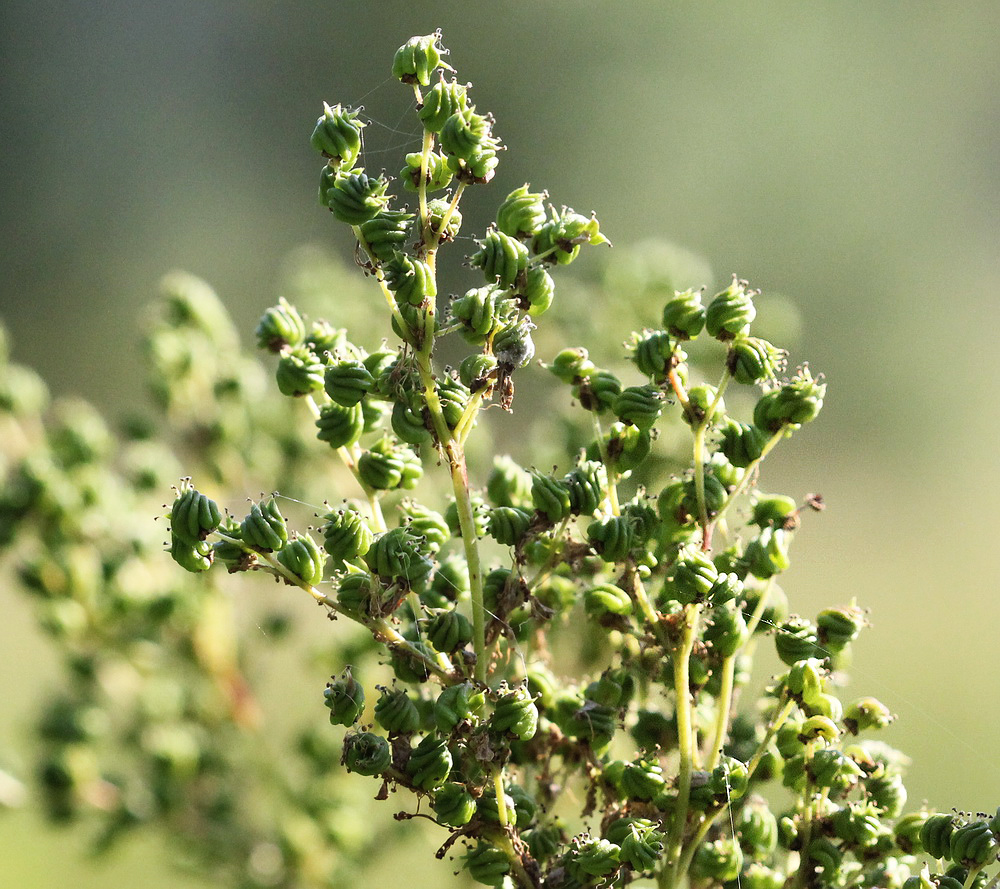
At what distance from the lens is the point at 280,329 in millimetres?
413

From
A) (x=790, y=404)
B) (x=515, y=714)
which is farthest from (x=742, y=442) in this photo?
(x=515, y=714)

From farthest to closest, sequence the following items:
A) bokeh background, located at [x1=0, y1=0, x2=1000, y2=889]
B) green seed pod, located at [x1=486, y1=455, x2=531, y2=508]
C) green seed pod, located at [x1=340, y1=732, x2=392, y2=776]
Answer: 1. bokeh background, located at [x1=0, y1=0, x2=1000, y2=889]
2. green seed pod, located at [x1=486, y1=455, x2=531, y2=508]
3. green seed pod, located at [x1=340, y1=732, x2=392, y2=776]

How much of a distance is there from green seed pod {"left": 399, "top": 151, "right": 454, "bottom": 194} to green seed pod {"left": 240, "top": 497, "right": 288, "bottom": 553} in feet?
0.37

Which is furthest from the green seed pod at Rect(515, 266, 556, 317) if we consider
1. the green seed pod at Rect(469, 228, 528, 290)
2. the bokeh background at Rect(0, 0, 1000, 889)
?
the bokeh background at Rect(0, 0, 1000, 889)

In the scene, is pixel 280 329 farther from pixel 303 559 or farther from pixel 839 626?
pixel 839 626

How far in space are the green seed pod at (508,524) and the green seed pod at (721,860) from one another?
0.12m

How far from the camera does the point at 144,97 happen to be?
480cm

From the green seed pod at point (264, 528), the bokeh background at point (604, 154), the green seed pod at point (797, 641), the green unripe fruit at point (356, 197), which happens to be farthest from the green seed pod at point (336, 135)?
the bokeh background at point (604, 154)

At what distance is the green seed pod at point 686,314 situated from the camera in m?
0.37

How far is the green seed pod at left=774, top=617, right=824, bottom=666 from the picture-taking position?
1.24 feet

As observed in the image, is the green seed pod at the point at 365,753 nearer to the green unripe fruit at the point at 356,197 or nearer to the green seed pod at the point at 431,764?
the green seed pod at the point at 431,764

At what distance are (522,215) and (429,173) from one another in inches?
1.3

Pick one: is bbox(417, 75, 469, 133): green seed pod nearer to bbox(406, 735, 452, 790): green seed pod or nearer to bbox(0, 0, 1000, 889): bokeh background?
bbox(406, 735, 452, 790): green seed pod

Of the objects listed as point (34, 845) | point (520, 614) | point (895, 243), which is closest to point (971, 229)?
point (895, 243)
